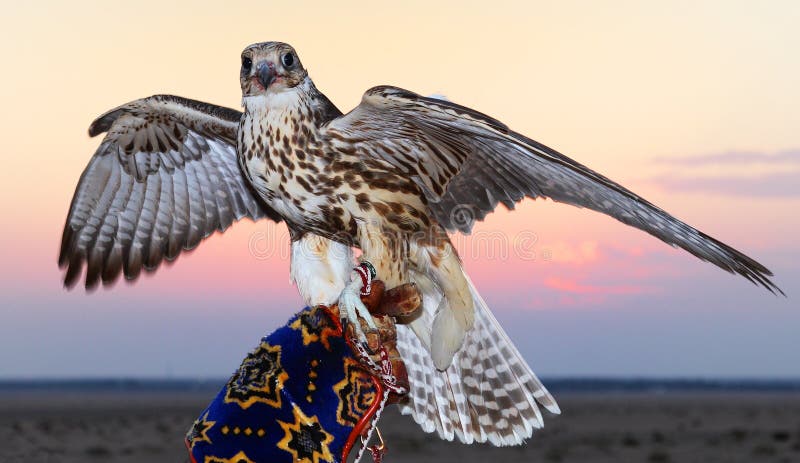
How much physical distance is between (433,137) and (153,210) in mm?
1999

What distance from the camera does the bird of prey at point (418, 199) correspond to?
3.74 metres

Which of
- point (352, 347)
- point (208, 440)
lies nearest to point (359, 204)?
point (352, 347)

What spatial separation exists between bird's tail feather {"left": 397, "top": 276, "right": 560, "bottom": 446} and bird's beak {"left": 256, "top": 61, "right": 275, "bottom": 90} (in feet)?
4.81

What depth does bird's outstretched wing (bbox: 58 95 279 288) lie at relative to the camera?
16.6 feet

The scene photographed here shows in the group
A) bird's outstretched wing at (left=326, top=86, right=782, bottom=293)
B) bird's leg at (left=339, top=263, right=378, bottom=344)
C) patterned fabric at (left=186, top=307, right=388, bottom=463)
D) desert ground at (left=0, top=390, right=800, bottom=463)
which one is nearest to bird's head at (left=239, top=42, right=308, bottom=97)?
bird's outstretched wing at (left=326, top=86, right=782, bottom=293)

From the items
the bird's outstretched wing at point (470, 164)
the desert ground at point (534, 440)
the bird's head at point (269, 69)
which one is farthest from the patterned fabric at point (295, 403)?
the desert ground at point (534, 440)

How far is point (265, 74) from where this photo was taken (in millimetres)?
4051

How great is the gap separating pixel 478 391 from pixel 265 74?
1949 millimetres

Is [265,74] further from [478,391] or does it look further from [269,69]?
[478,391]

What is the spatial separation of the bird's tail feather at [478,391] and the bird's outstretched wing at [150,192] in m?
1.35

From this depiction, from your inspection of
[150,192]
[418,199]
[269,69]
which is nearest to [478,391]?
[418,199]

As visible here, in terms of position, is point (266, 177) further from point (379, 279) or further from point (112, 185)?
point (112, 185)

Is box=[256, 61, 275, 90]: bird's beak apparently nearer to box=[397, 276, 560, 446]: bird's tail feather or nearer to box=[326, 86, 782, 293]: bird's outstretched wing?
box=[326, 86, 782, 293]: bird's outstretched wing

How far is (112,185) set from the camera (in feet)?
17.2
